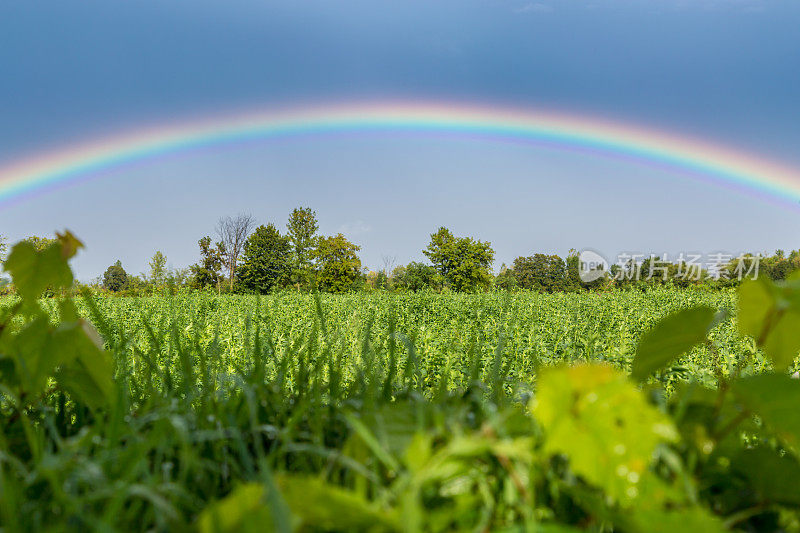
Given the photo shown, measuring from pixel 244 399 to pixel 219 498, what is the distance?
1.04ft

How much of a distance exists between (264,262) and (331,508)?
170ft

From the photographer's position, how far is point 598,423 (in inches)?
15.5

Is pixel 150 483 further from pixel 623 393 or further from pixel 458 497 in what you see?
pixel 623 393

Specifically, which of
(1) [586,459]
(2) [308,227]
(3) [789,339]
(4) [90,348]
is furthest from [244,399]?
(2) [308,227]

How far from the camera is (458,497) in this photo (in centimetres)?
46

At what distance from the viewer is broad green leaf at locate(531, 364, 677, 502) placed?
1.27ft

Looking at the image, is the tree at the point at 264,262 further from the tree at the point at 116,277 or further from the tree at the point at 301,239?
the tree at the point at 116,277

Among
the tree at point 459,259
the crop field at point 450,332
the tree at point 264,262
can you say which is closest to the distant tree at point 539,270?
the tree at point 459,259

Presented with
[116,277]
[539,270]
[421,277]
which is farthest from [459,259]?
[116,277]

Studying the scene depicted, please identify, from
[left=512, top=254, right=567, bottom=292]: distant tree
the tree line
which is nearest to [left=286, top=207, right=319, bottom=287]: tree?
the tree line

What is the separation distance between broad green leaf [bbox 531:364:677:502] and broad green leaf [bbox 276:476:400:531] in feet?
0.47

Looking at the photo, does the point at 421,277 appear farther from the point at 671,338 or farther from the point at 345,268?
the point at 671,338

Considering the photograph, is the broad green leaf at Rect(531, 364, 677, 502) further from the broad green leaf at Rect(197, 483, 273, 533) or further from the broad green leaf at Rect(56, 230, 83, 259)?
the broad green leaf at Rect(56, 230, 83, 259)

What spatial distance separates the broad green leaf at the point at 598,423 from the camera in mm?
388
